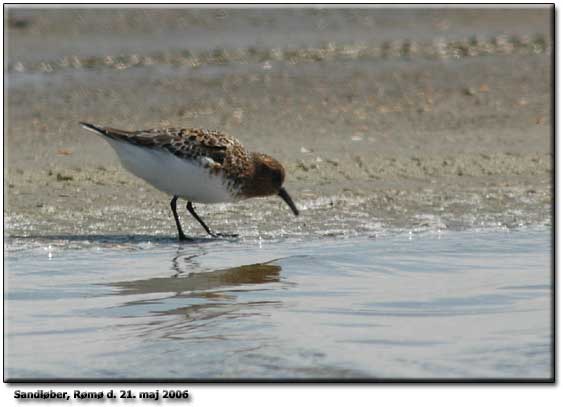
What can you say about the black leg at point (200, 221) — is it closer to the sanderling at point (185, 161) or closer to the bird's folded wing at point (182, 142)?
the sanderling at point (185, 161)

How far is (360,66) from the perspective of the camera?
712 inches

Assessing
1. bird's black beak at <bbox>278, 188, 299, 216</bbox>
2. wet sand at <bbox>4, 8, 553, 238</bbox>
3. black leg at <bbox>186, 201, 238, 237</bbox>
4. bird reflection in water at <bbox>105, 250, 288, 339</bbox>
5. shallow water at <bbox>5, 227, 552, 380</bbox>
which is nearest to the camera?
shallow water at <bbox>5, 227, 552, 380</bbox>

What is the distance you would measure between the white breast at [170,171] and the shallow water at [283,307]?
0.40 m

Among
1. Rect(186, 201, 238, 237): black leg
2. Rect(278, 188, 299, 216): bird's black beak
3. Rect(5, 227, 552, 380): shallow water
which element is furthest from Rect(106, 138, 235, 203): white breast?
Rect(278, 188, 299, 216): bird's black beak

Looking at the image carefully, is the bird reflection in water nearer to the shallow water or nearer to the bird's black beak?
the shallow water

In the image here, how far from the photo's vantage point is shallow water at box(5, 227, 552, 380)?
6594 millimetres

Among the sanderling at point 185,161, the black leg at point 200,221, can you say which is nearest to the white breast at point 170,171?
the sanderling at point 185,161

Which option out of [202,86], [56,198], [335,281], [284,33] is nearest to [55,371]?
[335,281]

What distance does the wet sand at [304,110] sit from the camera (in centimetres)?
1062

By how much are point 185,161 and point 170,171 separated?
0.13 meters

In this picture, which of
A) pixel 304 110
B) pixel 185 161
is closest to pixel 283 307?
pixel 185 161

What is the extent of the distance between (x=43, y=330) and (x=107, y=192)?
4029 mm

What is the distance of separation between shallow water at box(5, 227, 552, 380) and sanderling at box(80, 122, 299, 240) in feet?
1.33

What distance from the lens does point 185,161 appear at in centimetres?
954
